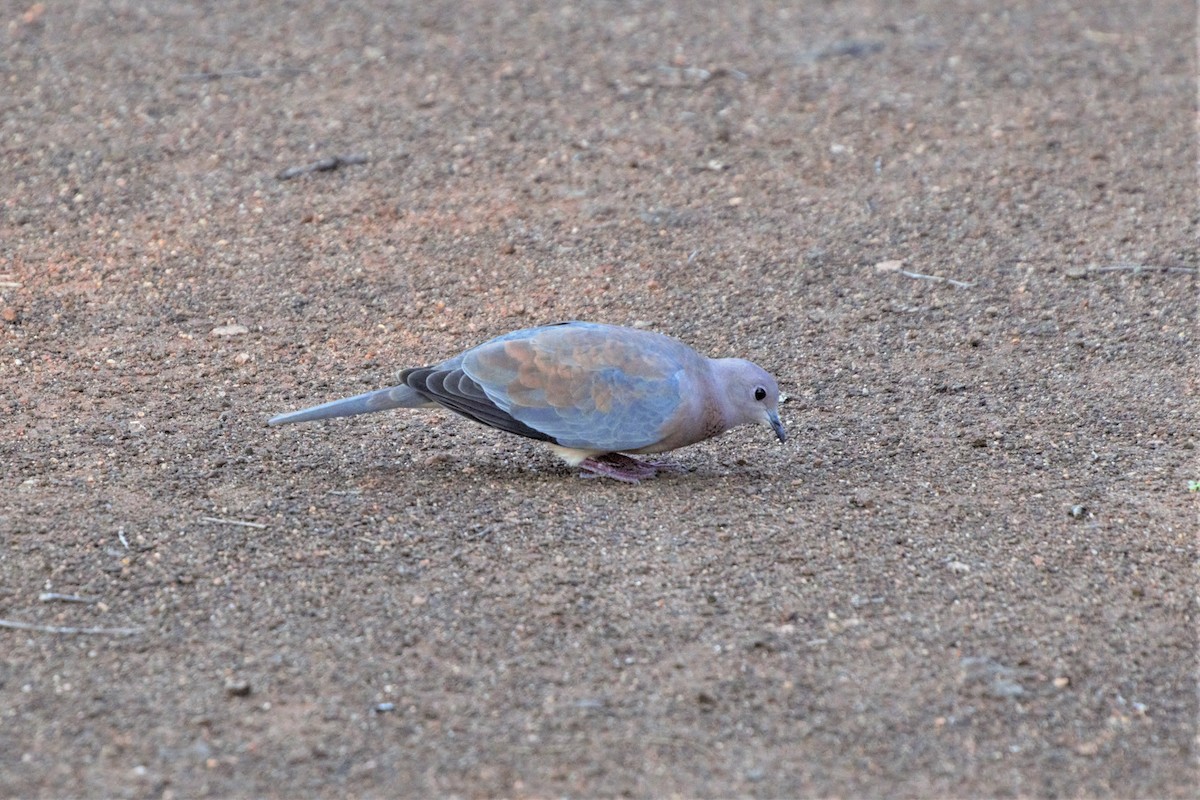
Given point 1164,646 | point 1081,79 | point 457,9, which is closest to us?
point 1164,646

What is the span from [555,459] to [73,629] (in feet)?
6.18

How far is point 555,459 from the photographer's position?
505 centimetres

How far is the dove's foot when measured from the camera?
15.7ft

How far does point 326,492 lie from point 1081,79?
5871 mm

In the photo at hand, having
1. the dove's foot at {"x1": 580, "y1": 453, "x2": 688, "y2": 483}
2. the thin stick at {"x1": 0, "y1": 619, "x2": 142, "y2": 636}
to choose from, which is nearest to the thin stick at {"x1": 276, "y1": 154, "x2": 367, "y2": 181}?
the dove's foot at {"x1": 580, "y1": 453, "x2": 688, "y2": 483}

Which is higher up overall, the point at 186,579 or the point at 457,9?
the point at 457,9

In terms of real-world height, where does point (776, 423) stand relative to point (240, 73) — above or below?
below

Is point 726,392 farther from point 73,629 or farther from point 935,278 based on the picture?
point 73,629

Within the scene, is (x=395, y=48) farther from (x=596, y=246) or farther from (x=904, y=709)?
(x=904, y=709)

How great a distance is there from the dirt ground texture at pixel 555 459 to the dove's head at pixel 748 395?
189mm

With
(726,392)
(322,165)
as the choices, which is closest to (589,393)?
(726,392)

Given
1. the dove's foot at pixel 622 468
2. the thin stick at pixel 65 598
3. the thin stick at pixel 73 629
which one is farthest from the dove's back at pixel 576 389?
the thin stick at pixel 73 629

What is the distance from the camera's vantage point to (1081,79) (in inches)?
331

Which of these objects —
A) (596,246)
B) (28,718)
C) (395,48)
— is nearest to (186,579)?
(28,718)
